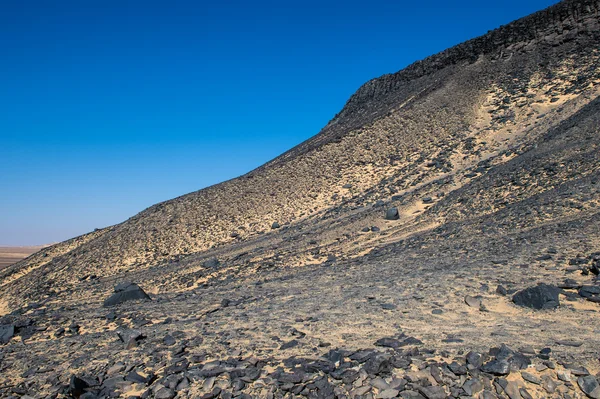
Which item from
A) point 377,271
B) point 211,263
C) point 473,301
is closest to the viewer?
point 473,301

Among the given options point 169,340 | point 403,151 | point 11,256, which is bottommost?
point 169,340

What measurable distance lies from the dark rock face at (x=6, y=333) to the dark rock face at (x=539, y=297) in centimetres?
869

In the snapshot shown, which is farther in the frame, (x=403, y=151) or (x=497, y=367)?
(x=403, y=151)

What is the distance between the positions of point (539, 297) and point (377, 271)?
14.4 ft

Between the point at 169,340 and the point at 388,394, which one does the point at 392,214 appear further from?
the point at 388,394

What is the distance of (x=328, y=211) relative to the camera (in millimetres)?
21203

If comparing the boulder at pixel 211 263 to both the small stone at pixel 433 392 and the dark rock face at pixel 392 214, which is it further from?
the small stone at pixel 433 392

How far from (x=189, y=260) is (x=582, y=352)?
15.6 m

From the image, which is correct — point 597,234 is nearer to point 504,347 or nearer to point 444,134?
point 504,347

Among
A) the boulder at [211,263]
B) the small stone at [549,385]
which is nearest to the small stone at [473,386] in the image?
the small stone at [549,385]

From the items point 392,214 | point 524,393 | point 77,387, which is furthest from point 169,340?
point 392,214

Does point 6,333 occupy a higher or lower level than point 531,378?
higher

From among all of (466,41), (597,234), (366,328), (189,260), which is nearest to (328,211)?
(189,260)

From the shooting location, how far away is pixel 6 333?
802 centimetres
